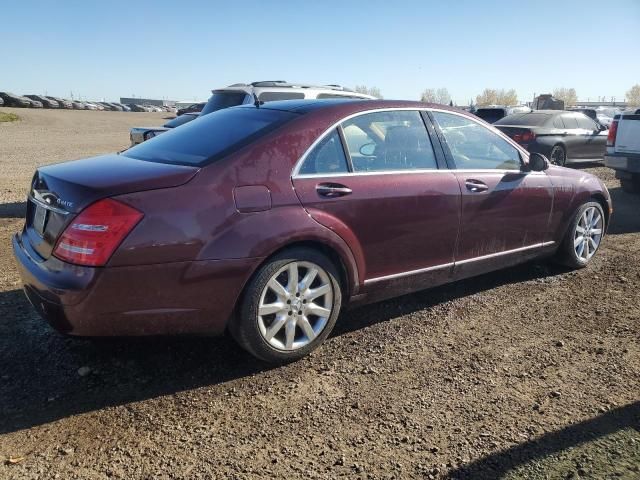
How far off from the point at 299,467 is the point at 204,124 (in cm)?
250

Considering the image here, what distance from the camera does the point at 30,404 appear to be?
2871 mm

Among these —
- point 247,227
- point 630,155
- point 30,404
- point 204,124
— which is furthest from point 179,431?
point 630,155

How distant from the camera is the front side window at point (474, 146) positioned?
4285mm

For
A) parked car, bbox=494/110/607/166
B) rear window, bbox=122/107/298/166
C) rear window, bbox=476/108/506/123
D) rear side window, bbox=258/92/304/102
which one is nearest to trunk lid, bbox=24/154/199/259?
rear window, bbox=122/107/298/166

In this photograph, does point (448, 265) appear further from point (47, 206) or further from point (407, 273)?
point (47, 206)

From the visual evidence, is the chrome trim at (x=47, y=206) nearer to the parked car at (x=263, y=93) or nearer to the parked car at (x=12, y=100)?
the parked car at (x=263, y=93)

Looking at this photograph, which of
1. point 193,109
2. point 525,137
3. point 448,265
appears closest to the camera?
point 448,265

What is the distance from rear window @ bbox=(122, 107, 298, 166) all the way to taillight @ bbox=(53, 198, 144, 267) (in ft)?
1.89

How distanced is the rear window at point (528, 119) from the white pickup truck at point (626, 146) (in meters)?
3.30

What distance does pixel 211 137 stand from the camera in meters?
3.61

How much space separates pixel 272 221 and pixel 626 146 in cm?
809

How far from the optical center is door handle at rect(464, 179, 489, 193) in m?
4.18

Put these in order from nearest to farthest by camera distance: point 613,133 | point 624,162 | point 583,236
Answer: point 583,236 → point 624,162 → point 613,133

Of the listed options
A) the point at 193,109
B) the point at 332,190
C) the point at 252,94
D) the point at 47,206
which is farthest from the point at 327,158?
the point at 193,109
